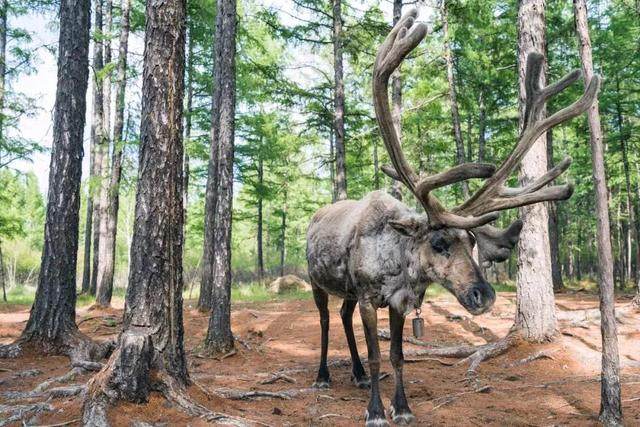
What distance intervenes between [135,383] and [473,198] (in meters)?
3.50

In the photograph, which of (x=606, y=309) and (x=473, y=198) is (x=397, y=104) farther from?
(x=606, y=309)

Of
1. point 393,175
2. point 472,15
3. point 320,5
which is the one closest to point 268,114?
point 320,5

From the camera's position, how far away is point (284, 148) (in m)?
22.0

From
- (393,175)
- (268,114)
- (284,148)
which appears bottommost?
(393,175)

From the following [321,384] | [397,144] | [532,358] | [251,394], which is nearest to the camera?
[397,144]

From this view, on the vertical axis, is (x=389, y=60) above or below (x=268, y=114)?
below

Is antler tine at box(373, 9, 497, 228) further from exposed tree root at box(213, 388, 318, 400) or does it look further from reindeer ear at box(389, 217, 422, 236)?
exposed tree root at box(213, 388, 318, 400)

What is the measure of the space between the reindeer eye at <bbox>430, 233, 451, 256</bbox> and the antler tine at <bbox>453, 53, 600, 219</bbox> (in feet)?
1.13

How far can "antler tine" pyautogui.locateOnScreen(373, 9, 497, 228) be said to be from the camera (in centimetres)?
405

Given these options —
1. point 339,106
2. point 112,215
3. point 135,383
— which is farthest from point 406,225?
point 112,215

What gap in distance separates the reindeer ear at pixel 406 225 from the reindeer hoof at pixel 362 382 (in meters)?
2.49

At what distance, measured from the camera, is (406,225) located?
4.77m

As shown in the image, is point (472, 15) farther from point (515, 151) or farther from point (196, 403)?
point (196, 403)

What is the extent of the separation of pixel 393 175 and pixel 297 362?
3.89m
